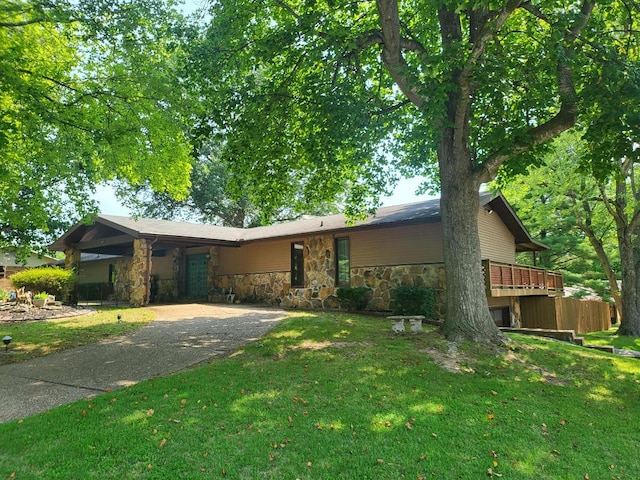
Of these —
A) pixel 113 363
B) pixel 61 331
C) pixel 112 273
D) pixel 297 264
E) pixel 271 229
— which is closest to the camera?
pixel 113 363

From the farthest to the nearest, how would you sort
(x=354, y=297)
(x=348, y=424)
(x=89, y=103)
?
(x=354, y=297), (x=89, y=103), (x=348, y=424)

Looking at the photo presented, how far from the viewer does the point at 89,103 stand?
941cm

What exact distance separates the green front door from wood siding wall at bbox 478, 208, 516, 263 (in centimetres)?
1268

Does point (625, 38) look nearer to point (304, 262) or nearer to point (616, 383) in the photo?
point (616, 383)

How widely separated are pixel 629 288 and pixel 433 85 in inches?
577

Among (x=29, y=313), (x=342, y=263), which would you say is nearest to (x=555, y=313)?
(x=342, y=263)

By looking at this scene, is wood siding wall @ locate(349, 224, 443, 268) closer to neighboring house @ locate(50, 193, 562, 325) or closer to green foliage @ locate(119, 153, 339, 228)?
neighboring house @ locate(50, 193, 562, 325)

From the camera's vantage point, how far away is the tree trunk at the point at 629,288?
16.2 m

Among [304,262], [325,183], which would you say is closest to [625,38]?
[325,183]

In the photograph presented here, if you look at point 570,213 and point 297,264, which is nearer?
point 297,264

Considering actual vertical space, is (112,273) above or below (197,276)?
above

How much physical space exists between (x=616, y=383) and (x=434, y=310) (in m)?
6.35

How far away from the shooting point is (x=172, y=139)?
34.3 ft

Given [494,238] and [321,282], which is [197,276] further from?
[494,238]
